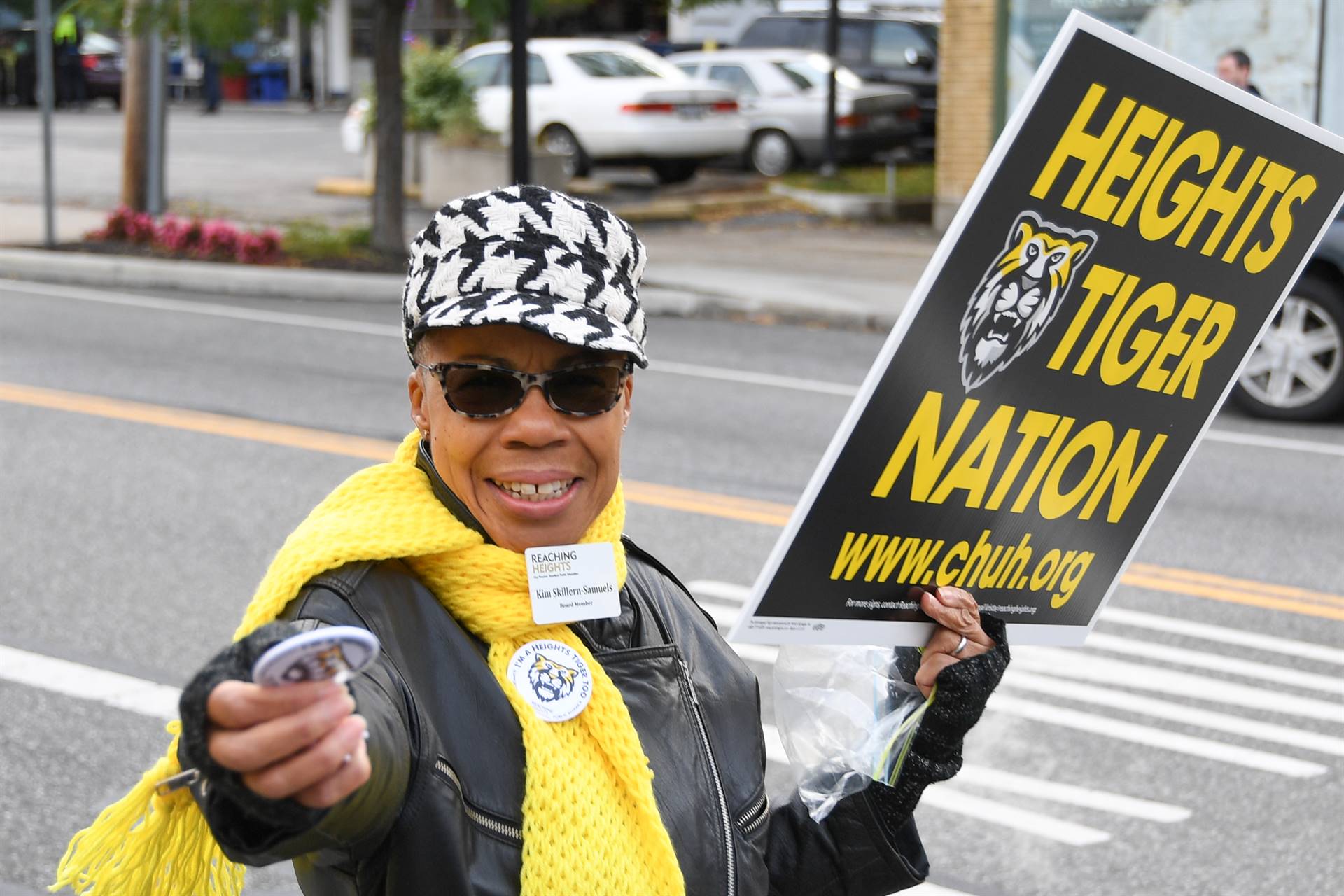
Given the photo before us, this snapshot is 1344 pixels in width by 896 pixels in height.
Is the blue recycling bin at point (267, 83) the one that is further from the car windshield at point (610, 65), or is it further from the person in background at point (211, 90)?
the car windshield at point (610, 65)

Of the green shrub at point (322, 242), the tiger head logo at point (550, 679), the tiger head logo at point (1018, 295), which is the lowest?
the green shrub at point (322, 242)

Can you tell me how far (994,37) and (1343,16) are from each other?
3.76 metres

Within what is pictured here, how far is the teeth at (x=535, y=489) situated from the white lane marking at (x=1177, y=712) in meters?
4.02

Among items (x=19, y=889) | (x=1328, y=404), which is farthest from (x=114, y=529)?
(x=1328, y=404)

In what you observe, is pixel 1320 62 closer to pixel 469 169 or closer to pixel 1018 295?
pixel 469 169

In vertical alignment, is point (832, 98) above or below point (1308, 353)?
above

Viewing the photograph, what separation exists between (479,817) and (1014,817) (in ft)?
11.0

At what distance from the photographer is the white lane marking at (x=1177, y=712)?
5.48 meters

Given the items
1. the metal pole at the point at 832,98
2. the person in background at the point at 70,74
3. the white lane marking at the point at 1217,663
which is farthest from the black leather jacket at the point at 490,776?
the person in background at the point at 70,74

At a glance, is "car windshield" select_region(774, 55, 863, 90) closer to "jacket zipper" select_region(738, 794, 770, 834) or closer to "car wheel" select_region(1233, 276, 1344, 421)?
"car wheel" select_region(1233, 276, 1344, 421)

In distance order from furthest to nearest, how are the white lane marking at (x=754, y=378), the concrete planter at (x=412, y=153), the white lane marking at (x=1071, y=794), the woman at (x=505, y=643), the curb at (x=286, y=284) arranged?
the concrete planter at (x=412, y=153) < the curb at (x=286, y=284) < the white lane marking at (x=754, y=378) < the white lane marking at (x=1071, y=794) < the woman at (x=505, y=643)

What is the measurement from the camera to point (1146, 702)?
5801 millimetres

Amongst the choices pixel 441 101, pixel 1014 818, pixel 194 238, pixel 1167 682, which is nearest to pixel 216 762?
pixel 1014 818

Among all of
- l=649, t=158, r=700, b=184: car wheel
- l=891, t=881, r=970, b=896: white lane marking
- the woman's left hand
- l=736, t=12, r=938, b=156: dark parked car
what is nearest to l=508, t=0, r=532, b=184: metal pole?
l=649, t=158, r=700, b=184: car wheel
